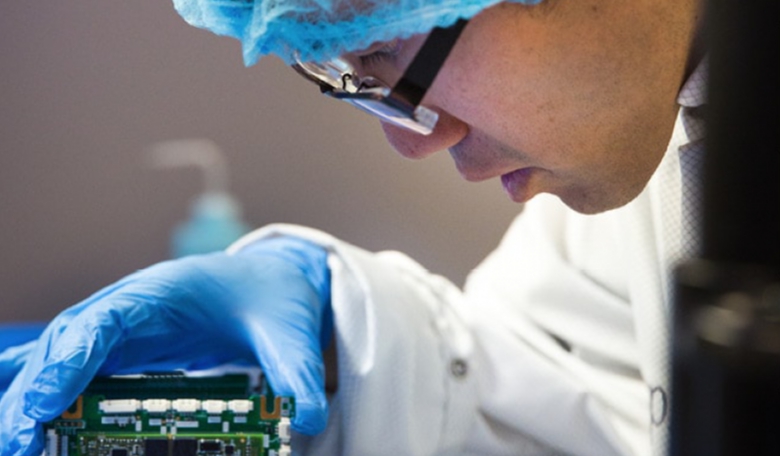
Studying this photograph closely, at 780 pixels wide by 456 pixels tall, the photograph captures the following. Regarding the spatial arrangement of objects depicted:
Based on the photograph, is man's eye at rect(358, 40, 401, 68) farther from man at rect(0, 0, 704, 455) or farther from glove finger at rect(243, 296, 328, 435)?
glove finger at rect(243, 296, 328, 435)

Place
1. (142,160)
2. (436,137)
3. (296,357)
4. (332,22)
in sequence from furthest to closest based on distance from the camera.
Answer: (142,160) → (296,357) → (436,137) → (332,22)

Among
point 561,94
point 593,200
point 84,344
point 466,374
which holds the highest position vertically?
point 561,94

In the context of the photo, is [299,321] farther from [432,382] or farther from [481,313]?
[481,313]

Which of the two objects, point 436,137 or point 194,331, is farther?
point 194,331

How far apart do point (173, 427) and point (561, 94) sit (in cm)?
56

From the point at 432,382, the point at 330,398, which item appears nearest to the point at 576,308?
the point at 432,382

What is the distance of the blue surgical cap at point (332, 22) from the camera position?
900mm

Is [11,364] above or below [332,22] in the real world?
below

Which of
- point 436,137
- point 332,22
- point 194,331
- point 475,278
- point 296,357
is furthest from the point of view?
point 475,278

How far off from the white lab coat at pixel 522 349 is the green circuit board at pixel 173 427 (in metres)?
0.21

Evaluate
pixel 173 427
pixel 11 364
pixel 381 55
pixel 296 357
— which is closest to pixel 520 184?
pixel 381 55

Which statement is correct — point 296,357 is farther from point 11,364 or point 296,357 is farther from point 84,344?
point 11,364

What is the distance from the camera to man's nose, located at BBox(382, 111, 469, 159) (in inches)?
42.3

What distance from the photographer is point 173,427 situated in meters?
1.08
